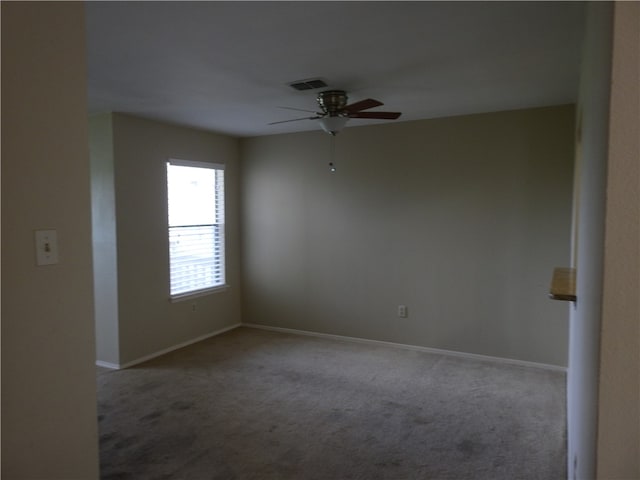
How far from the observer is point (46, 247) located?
143cm

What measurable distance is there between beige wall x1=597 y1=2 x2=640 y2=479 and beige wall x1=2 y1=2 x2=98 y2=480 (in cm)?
155

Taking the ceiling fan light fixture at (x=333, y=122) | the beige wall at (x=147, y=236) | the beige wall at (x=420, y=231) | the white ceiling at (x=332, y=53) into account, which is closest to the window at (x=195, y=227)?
the beige wall at (x=147, y=236)

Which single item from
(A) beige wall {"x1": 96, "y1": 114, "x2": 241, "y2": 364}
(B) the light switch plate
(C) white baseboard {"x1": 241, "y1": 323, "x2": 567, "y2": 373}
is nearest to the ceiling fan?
(A) beige wall {"x1": 96, "y1": 114, "x2": 241, "y2": 364}

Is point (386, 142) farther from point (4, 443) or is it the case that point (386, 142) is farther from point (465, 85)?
point (4, 443)

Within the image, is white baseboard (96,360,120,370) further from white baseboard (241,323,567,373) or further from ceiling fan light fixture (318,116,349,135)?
ceiling fan light fixture (318,116,349,135)

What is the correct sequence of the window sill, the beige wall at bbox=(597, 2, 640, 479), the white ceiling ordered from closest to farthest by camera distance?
the beige wall at bbox=(597, 2, 640, 479) → the white ceiling → the window sill

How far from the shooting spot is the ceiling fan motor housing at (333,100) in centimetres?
340

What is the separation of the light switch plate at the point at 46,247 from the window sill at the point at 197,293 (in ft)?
11.6

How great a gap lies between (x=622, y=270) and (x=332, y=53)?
6.97 ft

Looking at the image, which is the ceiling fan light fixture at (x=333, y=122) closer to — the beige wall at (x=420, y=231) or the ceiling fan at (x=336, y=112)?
the ceiling fan at (x=336, y=112)

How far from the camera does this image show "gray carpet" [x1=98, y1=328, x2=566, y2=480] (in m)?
2.64

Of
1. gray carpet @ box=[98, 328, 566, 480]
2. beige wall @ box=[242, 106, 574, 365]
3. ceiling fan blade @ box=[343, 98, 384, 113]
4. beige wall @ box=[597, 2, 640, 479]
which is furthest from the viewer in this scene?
beige wall @ box=[242, 106, 574, 365]

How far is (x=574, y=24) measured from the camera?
2.26m

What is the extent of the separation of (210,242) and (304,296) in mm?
1312
